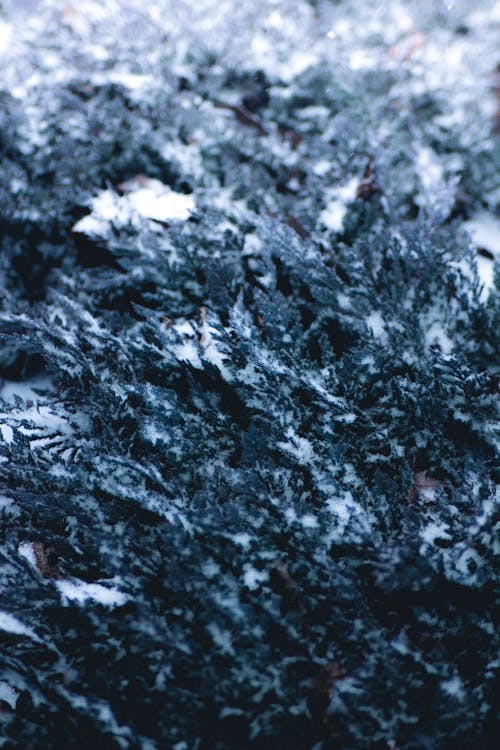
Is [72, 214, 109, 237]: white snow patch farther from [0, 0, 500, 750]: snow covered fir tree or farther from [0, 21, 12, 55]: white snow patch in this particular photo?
[0, 21, 12, 55]: white snow patch

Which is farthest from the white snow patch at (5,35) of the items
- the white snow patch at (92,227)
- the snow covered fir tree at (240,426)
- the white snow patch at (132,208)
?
the white snow patch at (92,227)

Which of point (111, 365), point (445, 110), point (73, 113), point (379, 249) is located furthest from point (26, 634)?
point (445, 110)

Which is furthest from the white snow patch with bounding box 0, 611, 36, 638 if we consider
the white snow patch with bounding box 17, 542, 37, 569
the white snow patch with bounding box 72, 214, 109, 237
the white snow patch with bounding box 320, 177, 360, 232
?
the white snow patch with bounding box 320, 177, 360, 232

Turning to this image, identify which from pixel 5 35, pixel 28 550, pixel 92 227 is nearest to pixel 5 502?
pixel 28 550

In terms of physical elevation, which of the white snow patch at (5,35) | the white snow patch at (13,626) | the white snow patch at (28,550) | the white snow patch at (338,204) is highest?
the white snow patch at (5,35)

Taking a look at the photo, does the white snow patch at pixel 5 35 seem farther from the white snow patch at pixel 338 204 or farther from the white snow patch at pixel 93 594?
the white snow patch at pixel 93 594

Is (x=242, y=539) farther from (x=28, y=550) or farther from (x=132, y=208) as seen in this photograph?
(x=132, y=208)
